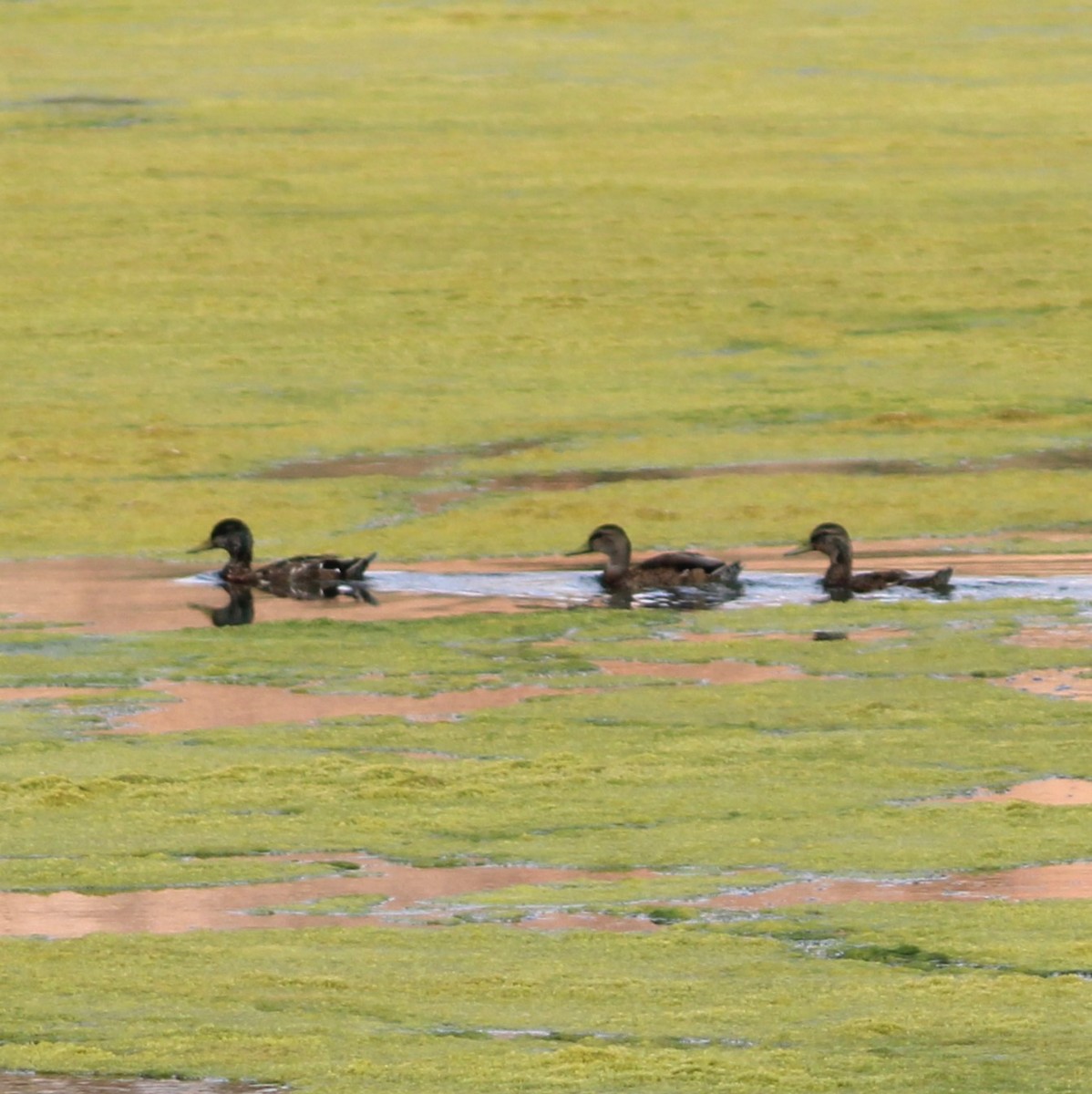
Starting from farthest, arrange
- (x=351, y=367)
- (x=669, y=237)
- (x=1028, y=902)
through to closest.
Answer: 1. (x=669, y=237)
2. (x=351, y=367)
3. (x=1028, y=902)

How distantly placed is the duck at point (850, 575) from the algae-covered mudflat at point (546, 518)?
1.17 feet

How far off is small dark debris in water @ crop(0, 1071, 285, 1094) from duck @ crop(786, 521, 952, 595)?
8.79 m

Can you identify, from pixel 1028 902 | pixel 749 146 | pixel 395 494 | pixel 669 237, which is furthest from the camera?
pixel 749 146

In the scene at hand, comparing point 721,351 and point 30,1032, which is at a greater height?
point 721,351

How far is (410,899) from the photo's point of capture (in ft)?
30.1

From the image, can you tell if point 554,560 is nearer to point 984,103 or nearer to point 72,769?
point 72,769

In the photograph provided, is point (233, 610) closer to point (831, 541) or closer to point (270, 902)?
point (831, 541)

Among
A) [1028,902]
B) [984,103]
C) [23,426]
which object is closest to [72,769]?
[1028,902]

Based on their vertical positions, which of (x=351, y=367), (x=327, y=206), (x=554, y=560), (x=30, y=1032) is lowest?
(x=30, y=1032)

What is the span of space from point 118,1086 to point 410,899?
209 cm

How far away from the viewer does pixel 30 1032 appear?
25.1 ft

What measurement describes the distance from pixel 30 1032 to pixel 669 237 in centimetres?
2082

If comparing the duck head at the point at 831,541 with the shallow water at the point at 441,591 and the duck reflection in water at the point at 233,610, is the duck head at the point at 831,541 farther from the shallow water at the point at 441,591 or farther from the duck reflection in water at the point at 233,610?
the duck reflection in water at the point at 233,610

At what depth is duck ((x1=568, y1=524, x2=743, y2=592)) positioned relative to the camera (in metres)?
15.7
